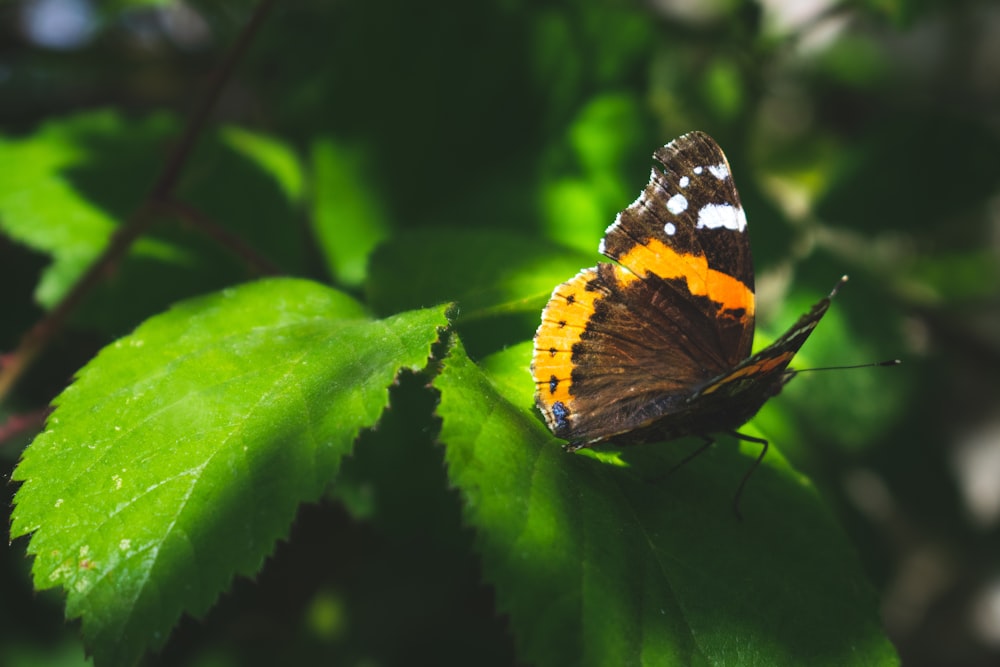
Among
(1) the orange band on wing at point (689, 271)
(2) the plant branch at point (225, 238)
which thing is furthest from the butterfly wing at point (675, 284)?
(2) the plant branch at point (225, 238)

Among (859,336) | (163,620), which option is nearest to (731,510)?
(163,620)

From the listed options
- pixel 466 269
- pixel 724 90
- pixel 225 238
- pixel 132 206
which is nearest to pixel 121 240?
pixel 225 238

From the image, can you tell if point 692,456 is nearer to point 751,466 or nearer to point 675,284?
point 751,466

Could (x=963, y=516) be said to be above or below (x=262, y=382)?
below

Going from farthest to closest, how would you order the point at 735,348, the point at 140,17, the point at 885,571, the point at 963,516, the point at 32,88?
the point at 140,17 → the point at 32,88 → the point at 963,516 → the point at 885,571 → the point at 735,348

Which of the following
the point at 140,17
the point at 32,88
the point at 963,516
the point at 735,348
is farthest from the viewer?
the point at 140,17

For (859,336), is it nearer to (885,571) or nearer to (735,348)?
(885,571)

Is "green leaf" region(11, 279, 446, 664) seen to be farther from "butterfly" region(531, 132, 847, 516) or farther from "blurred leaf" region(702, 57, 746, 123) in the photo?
"blurred leaf" region(702, 57, 746, 123)
